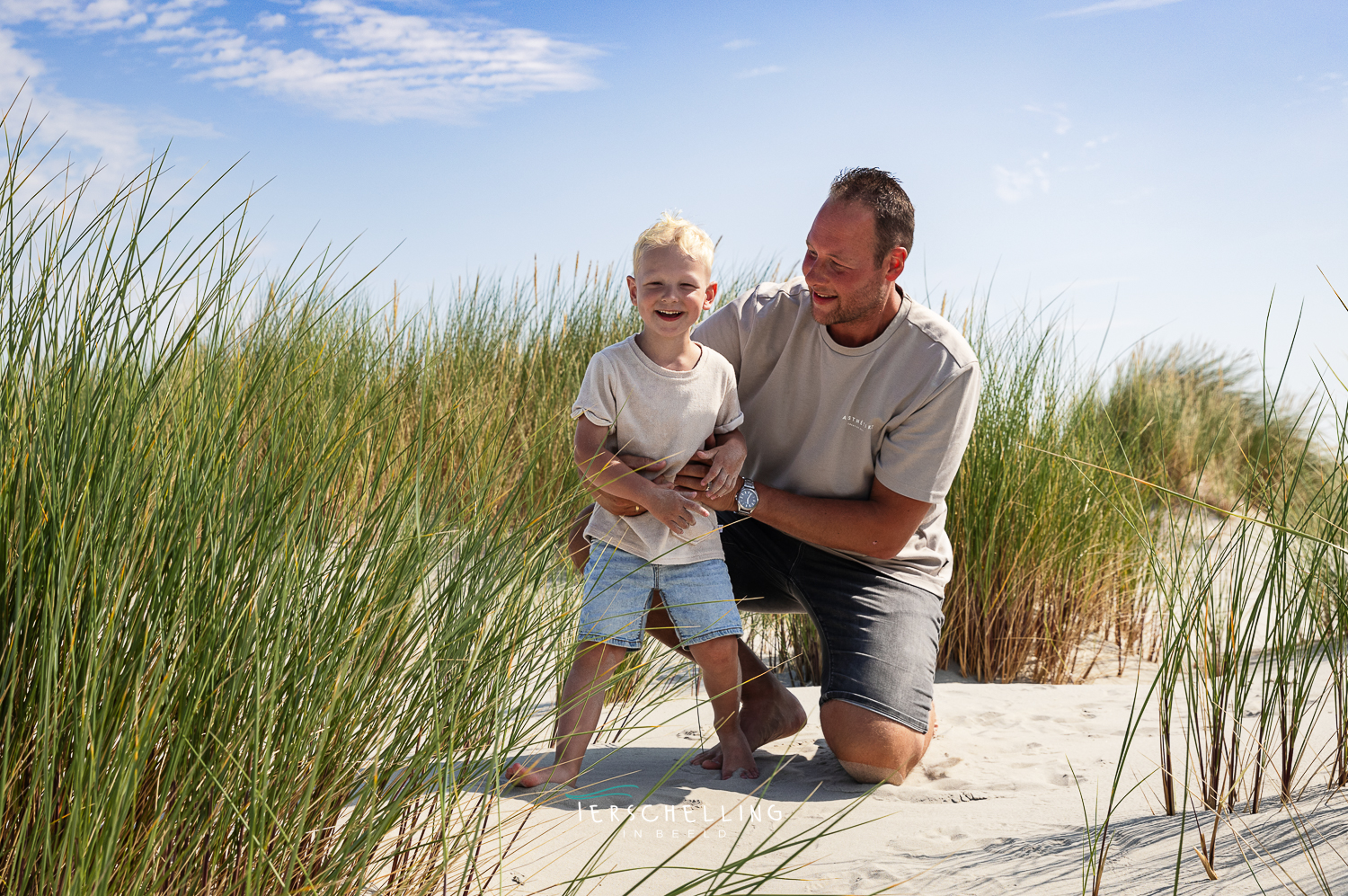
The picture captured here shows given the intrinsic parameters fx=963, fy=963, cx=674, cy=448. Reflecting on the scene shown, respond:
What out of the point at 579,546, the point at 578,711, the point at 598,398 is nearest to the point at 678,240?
the point at 598,398

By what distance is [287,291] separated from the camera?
1.66 metres

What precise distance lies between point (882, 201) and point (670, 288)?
798mm

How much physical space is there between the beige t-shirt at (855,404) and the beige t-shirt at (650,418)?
49 centimetres

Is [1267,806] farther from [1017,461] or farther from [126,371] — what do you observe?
[126,371]

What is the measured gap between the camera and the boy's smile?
226cm

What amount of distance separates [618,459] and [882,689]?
3.11ft

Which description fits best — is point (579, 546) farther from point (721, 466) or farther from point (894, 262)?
point (894, 262)

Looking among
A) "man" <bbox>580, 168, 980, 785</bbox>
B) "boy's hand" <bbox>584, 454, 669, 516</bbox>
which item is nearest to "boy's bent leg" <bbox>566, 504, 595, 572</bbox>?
"man" <bbox>580, 168, 980, 785</bbox>

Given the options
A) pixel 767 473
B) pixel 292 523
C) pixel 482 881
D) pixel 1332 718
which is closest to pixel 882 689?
pixel 767 473

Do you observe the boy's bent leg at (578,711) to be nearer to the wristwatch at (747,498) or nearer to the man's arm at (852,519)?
the wristwatch at (747,498)

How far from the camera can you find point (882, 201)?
106 inches

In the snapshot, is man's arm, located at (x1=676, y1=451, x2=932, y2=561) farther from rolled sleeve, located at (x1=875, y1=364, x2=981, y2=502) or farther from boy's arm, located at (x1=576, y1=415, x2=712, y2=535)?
boy's arm, located at (x1=576, y1=415, x2=712, y2=535)

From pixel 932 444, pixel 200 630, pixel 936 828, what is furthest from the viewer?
pixel 932 444

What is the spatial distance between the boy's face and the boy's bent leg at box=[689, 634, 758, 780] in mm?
770
